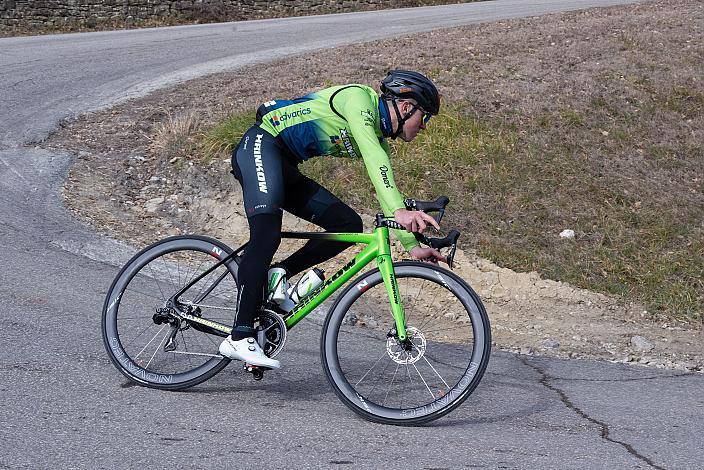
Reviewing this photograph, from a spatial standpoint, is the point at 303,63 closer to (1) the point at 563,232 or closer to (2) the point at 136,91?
(2) the point at 136,91

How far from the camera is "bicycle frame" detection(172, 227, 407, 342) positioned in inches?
193

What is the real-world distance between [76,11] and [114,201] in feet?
48.8

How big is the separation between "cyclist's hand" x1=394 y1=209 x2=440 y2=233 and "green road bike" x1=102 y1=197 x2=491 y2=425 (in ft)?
0.47

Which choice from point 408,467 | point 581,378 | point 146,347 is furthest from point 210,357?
point 581,378

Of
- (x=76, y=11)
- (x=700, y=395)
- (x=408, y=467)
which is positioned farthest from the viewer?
(x=76, y=11)

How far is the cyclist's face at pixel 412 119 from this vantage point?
490 centimetres

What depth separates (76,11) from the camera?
73.6ft

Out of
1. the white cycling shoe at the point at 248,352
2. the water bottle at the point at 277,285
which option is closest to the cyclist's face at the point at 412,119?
the water bottle at the point at 277,285

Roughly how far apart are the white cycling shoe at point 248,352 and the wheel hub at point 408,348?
65cm

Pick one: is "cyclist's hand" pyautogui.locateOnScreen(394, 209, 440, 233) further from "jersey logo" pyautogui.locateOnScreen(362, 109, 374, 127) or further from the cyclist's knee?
the cyclist's knee

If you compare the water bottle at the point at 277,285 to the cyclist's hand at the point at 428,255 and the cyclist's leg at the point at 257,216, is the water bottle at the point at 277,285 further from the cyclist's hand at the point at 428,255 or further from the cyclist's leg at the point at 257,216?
the cyclist's hand at the point at 428,255

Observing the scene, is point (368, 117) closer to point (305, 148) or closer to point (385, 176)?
point (385, 176)

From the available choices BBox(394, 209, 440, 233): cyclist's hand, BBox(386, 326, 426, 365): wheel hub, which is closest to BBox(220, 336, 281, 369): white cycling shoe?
BBox(386, 326, 426, 365): wheel hub

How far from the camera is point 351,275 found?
510 cm
